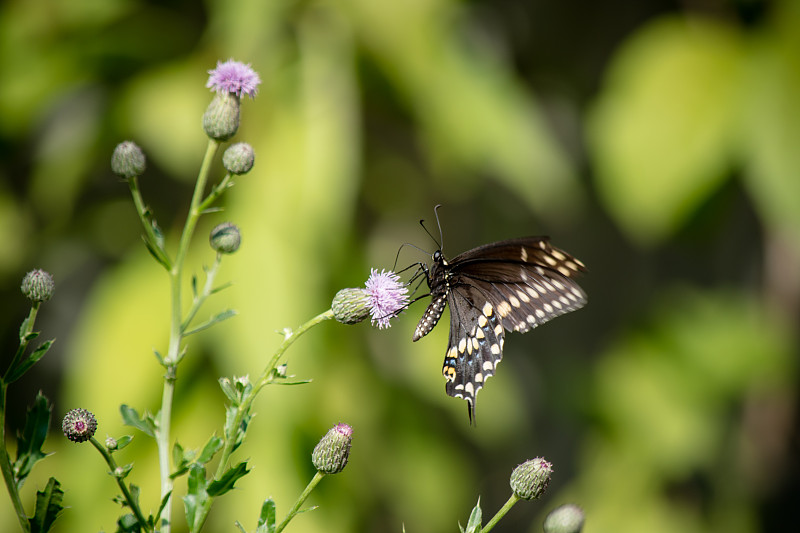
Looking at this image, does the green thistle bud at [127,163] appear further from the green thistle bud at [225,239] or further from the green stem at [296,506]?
the green stem at [296,506]

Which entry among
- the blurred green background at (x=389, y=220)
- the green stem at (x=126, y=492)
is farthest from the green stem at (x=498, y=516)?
the blurred green background at (x=389, y=220)

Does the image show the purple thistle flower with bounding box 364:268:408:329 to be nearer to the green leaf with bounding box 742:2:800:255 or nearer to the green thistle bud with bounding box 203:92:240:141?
the green thistle bud with bounding box 203:92:240:141

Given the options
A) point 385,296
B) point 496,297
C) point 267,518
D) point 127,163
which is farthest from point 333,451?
point 496,297

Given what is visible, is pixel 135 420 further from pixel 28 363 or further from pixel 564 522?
pixel 564 522

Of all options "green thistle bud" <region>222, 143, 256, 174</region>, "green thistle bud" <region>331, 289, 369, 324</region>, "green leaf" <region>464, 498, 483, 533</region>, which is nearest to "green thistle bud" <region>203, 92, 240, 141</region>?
"green thistle bud" <region>222, 143, 256, 174</region>

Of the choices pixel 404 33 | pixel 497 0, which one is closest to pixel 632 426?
pixel 404 33
